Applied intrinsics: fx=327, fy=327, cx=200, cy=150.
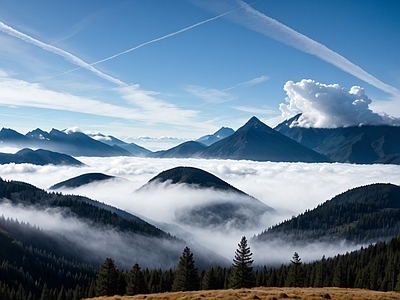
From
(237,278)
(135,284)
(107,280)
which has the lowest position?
(135,284)

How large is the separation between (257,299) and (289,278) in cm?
7634

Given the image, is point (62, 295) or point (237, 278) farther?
point (62, 295)

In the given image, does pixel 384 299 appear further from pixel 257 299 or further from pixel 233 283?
pixel 233 283

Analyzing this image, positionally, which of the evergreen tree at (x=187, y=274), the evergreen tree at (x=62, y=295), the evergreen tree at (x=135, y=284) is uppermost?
the evergreen tree at (x=187, y=274)

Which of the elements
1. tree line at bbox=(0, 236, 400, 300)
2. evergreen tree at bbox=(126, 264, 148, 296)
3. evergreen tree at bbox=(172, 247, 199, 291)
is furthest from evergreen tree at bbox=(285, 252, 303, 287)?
evergreen tree at bbox=(126, 264, 148, 296)

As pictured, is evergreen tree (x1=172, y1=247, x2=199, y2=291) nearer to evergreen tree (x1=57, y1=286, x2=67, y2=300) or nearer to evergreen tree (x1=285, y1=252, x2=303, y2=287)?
evergreen tree (x1=285, y1=252, x2=303, y2=287)

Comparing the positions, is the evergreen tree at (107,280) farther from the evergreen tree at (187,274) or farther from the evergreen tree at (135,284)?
the evergreen tree at (187,274)

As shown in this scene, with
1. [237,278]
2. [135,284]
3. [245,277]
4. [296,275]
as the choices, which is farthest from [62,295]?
[245,277]

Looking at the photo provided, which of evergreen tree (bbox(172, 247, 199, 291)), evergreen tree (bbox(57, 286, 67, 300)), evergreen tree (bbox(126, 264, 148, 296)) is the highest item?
evergreen tree (bbox(172, 247, 199, 291))

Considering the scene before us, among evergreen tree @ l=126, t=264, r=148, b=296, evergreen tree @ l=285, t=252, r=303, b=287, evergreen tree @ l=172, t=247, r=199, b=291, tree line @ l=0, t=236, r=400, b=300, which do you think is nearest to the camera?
tree line @ l=0, t=236, r=400, b=300

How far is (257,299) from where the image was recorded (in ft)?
109

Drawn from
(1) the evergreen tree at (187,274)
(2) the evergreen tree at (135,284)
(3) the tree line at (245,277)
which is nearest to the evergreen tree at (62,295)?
(3) the tree line at (245,277)

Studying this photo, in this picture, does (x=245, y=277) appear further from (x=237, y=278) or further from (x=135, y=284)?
(x=135, y=284)

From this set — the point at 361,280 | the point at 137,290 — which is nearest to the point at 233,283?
the point at 137,290
